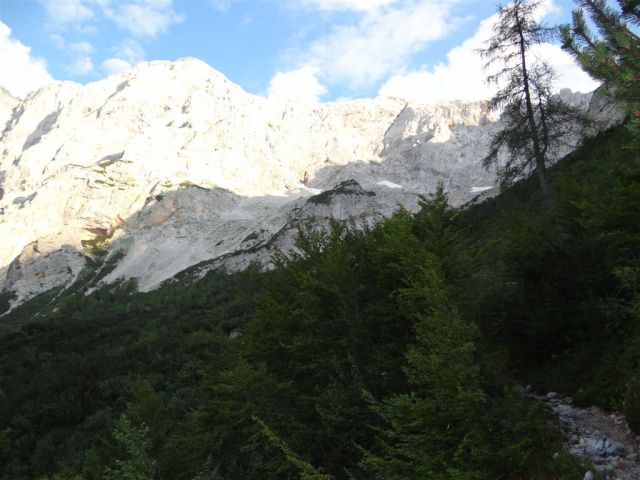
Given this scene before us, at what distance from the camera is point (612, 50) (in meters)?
6.22

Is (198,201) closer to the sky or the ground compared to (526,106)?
closer to the sky

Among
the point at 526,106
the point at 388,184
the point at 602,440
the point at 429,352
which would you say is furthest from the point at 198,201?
the point at 602,440

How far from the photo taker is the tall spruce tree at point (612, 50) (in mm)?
5398

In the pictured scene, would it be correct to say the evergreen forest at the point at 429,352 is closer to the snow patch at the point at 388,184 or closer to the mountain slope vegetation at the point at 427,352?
the mountain slope vegetation at the point at 427,352

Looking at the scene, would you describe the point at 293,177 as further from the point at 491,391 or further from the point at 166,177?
the point at 491,391

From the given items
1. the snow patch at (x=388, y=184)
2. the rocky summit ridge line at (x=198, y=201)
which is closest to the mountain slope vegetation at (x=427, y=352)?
the rocky summit ridge line at (x=198, y=201)

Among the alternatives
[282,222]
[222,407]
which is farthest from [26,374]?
[282,222]

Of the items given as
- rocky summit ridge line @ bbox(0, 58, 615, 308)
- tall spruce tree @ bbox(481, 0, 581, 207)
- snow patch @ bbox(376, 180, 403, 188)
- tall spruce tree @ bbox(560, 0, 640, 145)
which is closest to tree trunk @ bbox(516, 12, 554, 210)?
tall spruce tree @ bbox(481, 0, 581, 207)

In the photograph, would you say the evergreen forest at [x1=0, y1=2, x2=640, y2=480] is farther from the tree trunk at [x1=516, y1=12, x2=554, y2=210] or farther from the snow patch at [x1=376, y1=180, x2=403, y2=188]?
the snow patch at [x1=376, y1=180, x2=403, y2=188]

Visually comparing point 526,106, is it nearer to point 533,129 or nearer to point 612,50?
point 533,129

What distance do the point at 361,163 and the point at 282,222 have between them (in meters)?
59.4

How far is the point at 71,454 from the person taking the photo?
32.1 meters

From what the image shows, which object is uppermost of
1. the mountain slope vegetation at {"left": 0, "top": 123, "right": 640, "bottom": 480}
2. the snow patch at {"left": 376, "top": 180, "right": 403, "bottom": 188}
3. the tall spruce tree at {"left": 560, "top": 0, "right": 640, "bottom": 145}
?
the snow patch at {"left": 376, "top": 180, "right": 403, "bottom": 188}

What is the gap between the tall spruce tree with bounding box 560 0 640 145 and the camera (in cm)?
540
